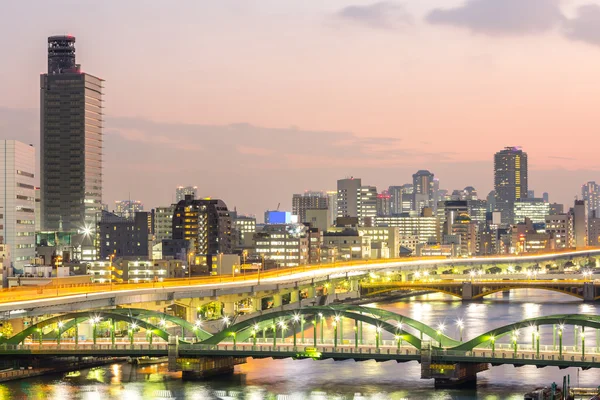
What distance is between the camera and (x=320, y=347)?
7662cm

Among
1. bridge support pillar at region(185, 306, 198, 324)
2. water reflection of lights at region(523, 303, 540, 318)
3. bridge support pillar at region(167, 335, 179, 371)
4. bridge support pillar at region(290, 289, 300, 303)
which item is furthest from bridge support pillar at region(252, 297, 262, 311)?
bridge support pillar at region(167, 335, 179, 371)

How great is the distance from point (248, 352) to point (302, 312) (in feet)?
16.9

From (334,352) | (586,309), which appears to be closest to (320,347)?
(334,352)

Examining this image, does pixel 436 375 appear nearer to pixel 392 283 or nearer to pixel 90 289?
pixel 90 289

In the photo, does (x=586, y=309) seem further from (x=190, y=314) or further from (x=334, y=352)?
(x=334, y=352)

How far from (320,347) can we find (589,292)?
254 feet

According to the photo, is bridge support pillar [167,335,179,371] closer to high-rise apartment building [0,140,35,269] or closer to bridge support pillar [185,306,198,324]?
bridge support pillar [185,306,198,324]

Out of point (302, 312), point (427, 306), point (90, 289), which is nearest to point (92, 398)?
point (302, 312)

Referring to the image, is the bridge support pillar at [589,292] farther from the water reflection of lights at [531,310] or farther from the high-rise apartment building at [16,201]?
the high-rise apartment building at [16,201]

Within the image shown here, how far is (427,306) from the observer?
141250mm

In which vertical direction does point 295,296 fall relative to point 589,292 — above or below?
above

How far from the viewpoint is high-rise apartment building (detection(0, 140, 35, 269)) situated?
541 ft

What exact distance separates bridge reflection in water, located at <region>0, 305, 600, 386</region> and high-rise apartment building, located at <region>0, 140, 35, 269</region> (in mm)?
81564

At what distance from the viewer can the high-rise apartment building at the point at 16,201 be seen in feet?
541
